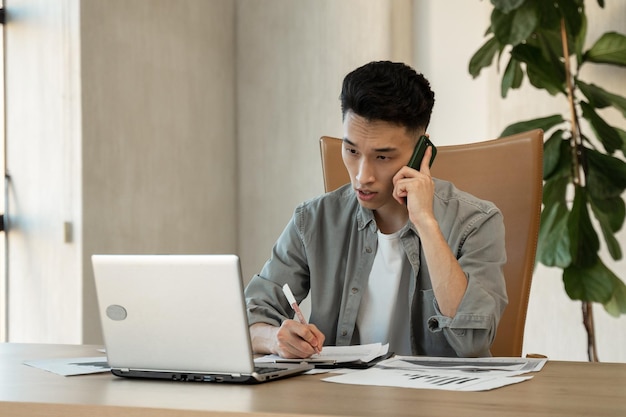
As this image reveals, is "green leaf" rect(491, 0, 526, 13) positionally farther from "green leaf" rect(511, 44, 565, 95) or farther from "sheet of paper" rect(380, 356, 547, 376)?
"sheet of paper" rect(380, 356, 547, 376)

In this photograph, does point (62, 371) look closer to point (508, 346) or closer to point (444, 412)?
point (444, 412)

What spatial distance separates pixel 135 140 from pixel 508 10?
1797mm

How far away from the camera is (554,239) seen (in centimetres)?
311

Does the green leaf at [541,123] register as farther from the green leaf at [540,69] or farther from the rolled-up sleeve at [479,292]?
the rolled-up sleeve at [479,292]

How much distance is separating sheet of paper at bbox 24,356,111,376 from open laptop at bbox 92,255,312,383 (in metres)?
0.09

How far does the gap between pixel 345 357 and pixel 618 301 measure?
1915 mm

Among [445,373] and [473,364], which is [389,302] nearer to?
[473,364]

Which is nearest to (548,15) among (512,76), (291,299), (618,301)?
(512,76)

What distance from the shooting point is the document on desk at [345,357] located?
1414 mm

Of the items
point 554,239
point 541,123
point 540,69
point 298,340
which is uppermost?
point 540,69

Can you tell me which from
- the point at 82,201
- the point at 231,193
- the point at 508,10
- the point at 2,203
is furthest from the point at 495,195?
the point at 231,193

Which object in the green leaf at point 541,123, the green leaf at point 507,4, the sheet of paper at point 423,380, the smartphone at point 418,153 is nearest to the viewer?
the sheet of paper at point 423,380

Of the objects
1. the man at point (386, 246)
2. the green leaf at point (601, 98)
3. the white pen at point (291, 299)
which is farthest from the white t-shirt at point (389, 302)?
the green leaf at point (601, 98)

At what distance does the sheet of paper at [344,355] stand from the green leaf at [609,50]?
6.84ft
